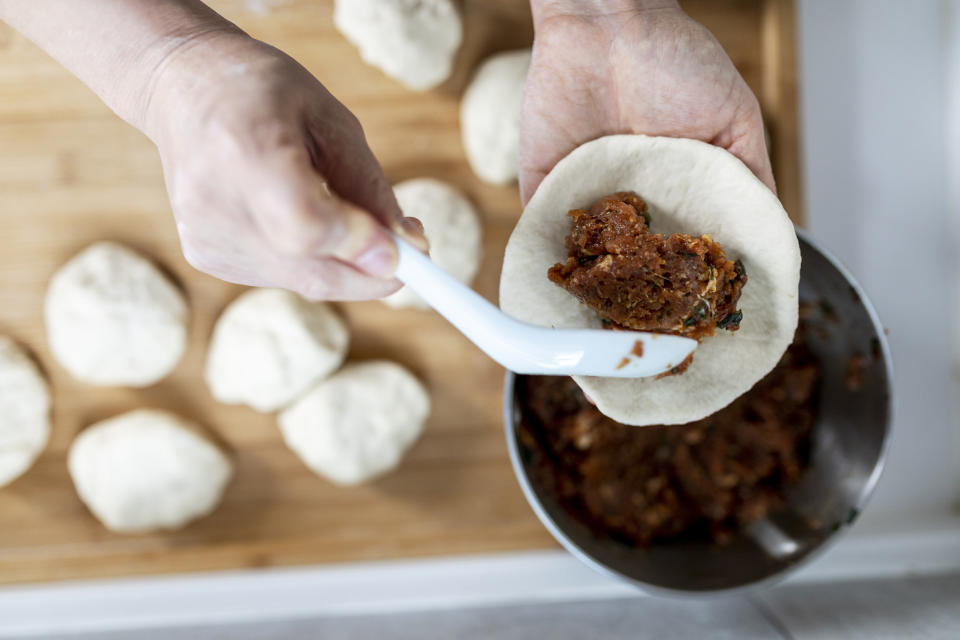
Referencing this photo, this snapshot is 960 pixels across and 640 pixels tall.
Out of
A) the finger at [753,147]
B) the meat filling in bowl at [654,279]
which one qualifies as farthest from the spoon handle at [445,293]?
the finger at [753,147]

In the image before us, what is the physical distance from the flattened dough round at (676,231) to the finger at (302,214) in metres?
0.37

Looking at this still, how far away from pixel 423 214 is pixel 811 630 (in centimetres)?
108

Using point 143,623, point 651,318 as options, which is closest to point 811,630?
point 651,318

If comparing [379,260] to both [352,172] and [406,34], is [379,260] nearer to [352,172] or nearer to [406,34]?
[352,172]

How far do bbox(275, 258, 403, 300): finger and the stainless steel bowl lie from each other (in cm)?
40

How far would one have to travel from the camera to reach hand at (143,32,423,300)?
0.64 metres

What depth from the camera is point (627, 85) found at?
1045 mm

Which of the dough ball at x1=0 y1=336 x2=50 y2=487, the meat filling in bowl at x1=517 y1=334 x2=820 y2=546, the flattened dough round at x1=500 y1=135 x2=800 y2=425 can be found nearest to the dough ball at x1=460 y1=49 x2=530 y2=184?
the flattened dough round at x1=500 y1=135 x2=800 y2=425


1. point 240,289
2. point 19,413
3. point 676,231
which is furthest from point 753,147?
point 19,413

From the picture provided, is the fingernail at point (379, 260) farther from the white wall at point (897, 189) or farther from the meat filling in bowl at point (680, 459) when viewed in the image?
the white wall at point (897, 189)

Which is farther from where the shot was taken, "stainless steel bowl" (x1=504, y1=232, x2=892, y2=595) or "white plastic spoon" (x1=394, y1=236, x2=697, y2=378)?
"stainless steel bowl" (x1=504, y1=232, x2=892, y2=595)

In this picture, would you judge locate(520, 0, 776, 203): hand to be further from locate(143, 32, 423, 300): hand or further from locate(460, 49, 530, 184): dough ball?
locate(143, 32, 423, 300): hand

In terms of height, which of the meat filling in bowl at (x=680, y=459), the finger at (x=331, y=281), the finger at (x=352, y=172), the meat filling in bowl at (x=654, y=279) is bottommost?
the meat filling in bowl at (x=680, y=459)

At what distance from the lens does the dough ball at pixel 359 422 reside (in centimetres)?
139
